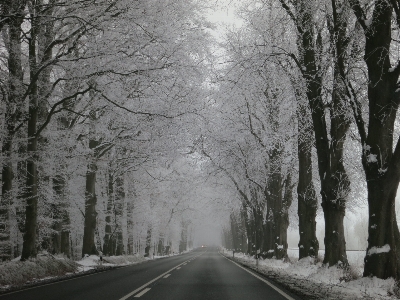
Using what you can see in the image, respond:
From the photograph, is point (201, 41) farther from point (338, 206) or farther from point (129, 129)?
point (338, 206)

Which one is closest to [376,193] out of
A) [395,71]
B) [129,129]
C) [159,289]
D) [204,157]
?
[395,71]

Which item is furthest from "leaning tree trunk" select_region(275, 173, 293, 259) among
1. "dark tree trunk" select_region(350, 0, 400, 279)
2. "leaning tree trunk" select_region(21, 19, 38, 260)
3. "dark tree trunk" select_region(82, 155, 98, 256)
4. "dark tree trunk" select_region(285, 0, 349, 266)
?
"dark tree trunk" select_region(350, 0, 400, 279)

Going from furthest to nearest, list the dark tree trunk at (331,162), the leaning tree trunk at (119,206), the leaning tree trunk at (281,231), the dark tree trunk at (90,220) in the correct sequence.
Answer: the leaning tree trunk at (119,206)
the leaning tree trunk at (281,231)
the dark tree trunk at (90,220)
the dark tree trunk at (331,162)

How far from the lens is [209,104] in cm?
2042

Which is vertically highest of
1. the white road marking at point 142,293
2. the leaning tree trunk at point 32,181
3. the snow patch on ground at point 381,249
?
the leaning tree trunk at point 32,181

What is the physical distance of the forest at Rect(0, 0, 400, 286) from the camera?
30.3 ft

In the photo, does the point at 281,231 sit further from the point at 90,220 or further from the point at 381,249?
the point at 381,249

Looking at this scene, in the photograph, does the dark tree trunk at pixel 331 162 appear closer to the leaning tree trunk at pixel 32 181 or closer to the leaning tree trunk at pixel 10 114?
the leaning tree trunk at pixel 32 181

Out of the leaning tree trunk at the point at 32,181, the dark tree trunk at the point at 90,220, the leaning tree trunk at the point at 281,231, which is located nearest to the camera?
the leaning tree trunk at the point at 32,181

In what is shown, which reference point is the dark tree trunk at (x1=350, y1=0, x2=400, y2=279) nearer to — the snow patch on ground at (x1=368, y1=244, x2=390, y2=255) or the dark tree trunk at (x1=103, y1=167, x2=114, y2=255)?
the snow patch on ground at (x1=368, y1=244, x2=390, y2=255)

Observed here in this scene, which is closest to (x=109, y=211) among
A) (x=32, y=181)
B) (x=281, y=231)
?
(x=281, y=231)

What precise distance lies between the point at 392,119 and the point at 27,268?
11880mm

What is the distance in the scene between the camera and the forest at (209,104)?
9.23 metres

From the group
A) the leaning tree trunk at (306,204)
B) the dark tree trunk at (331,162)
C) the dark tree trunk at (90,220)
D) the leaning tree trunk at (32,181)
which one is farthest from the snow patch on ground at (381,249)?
the dark tree trunk at (90,220)
